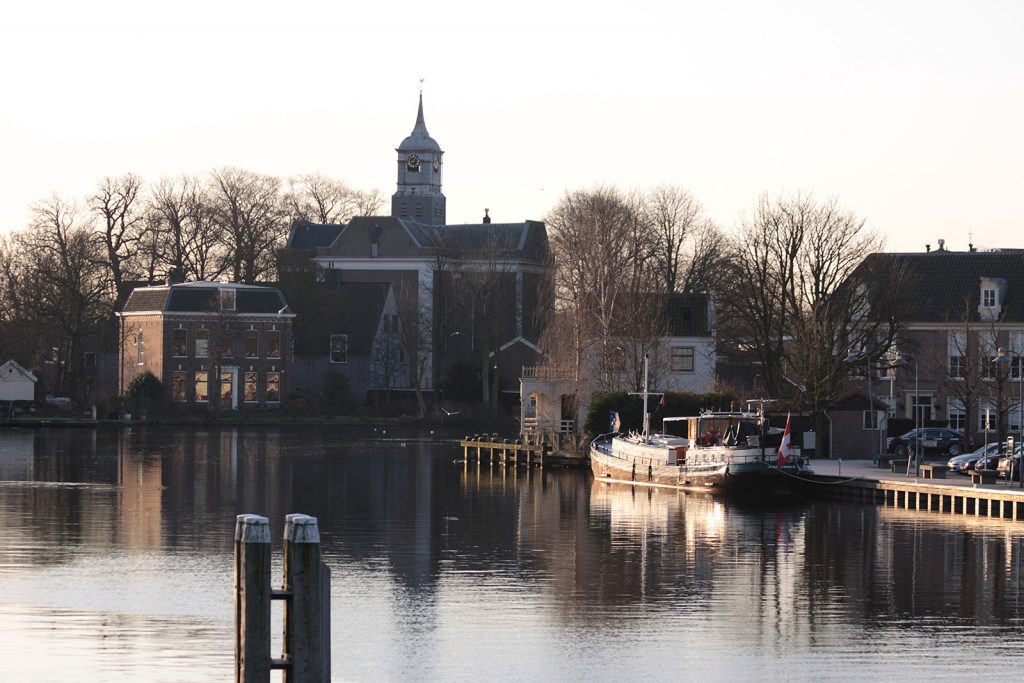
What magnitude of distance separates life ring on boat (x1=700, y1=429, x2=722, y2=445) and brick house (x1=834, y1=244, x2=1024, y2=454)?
1520 cm

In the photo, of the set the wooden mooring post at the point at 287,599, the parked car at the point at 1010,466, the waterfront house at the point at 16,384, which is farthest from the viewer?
the waterfront house at the point at 16,384

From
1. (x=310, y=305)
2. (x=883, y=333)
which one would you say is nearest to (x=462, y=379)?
(x=310, y=305)

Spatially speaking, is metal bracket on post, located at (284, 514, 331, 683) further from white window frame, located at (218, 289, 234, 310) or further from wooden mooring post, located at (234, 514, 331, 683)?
white window frame, located at (218, 289, 234, 310)

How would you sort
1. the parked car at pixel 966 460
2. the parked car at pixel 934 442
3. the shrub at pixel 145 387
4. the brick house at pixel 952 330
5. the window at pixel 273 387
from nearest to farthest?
the parked car at pixel 966 460, the parked car at pixel 934 442, the brick house at pixel 952 330, the shrub at pixel 145 387, the window at pixel 273 387

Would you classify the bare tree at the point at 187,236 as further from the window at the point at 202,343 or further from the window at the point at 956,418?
the window at the point at 956,418

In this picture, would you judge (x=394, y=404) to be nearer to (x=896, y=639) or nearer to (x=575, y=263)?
(x=575, y=263)

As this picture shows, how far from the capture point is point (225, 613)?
30969 mm

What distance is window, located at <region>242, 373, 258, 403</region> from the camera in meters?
116

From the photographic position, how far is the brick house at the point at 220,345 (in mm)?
114750

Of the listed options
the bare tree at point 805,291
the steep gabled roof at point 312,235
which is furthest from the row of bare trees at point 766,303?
the steep gabled roof at point 312,235

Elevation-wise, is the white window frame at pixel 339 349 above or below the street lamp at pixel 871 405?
above

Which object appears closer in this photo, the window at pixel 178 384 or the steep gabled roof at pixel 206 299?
the steep gabled roof at pixel 206 299

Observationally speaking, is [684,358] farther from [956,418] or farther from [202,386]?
[202,386]

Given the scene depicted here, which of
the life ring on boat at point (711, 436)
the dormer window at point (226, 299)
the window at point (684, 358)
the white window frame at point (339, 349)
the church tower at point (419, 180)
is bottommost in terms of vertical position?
the life ring on boat at point (711, 436)
